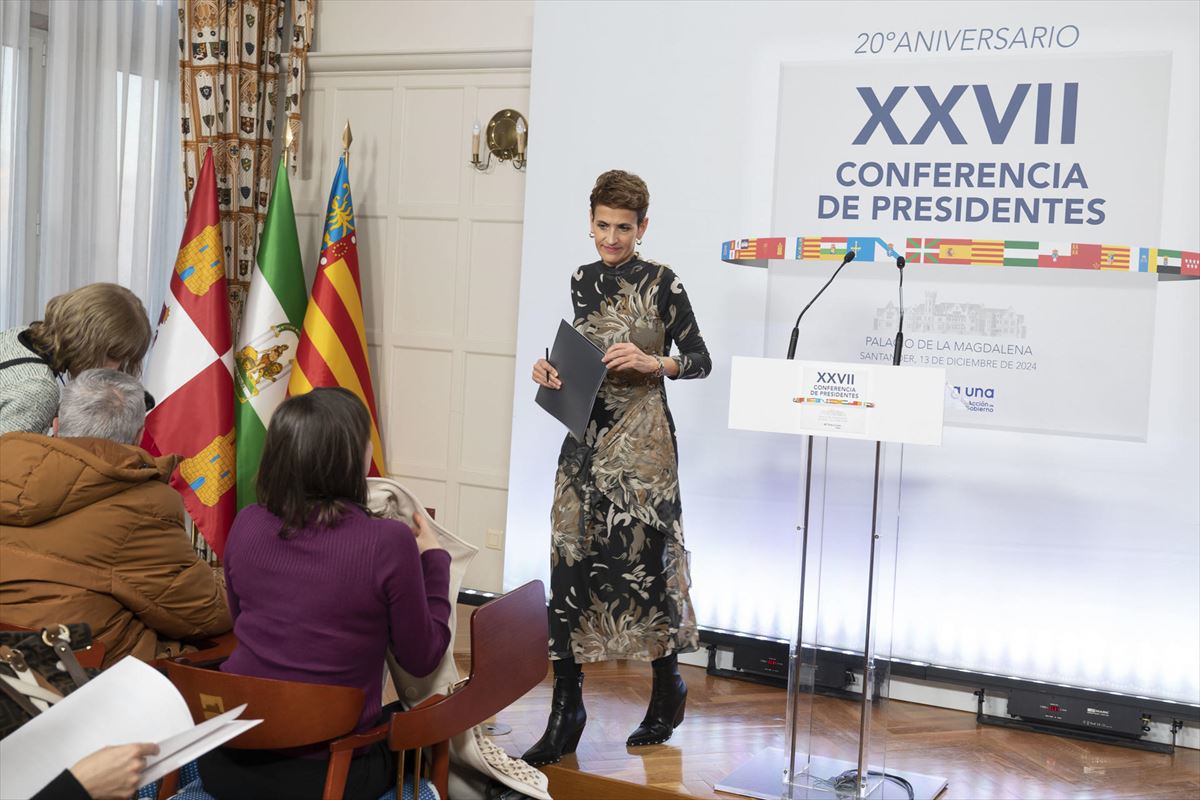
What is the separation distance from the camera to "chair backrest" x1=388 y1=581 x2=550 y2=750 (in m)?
2.25

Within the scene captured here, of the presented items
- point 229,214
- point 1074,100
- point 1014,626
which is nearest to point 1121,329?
point 1074,100

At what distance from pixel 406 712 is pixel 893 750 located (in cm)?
216

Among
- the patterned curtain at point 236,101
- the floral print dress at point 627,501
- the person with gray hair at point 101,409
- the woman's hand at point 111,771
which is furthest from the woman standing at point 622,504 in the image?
the patterned curtain at point 236,101

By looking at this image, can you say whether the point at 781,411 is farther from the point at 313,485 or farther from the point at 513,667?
the point at 313,485

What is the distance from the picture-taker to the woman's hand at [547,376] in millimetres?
3520

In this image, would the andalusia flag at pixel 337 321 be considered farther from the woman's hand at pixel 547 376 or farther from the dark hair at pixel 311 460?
the dark hair at pixel 311 460

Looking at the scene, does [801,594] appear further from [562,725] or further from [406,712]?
[406,712]

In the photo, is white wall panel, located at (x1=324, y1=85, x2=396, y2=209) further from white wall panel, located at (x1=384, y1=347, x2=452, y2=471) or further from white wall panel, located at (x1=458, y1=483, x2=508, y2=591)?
white wall panel, located at (x1=458, y1=483, x2=508, y2=591)

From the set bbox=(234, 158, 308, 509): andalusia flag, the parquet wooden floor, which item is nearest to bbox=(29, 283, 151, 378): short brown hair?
the parquet wooden floor

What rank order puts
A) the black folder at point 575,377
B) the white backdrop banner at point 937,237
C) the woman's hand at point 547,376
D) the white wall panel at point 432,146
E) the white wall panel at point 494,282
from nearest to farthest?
the black folder at point 575,377 < the woman's hand at point 547,376 < the white backdrop banner at point 937,237 < the white wall panel at point 494,282 < the white wall panel at point 432,146

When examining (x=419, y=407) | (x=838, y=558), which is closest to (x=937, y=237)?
(x=838, y=558)

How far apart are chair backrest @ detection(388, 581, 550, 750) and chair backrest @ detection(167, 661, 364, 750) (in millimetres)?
147

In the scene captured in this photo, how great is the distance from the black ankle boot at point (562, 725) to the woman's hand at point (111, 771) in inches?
78.2

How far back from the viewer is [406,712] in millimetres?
2221
